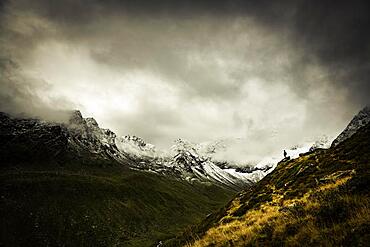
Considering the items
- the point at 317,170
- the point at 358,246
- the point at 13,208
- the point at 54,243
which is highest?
the point at 13,208

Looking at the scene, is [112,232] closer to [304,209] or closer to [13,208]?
[13,208]

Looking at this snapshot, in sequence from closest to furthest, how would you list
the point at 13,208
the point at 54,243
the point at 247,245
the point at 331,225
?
the point at 331,225 → the point at 247,245 → the point at 54,243 → the point at 13,208

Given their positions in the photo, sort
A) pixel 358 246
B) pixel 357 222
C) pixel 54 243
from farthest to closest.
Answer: pixel 54 243 → pixel 357 222 → pixel 358 246

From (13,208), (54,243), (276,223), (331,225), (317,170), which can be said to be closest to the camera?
(331,225)

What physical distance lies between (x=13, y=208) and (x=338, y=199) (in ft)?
722

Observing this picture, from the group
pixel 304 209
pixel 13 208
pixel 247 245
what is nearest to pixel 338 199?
pixel 304 209

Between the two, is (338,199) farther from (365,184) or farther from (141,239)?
(141,239)

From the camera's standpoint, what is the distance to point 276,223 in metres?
12.6

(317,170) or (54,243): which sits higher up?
(54,243)

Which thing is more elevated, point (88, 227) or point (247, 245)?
point (88, 227)

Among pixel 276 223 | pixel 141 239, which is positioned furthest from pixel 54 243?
pixel 276 223

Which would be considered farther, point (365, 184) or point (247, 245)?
point (365, 184)

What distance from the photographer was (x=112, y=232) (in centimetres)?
19875

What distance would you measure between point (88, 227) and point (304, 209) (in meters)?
205
